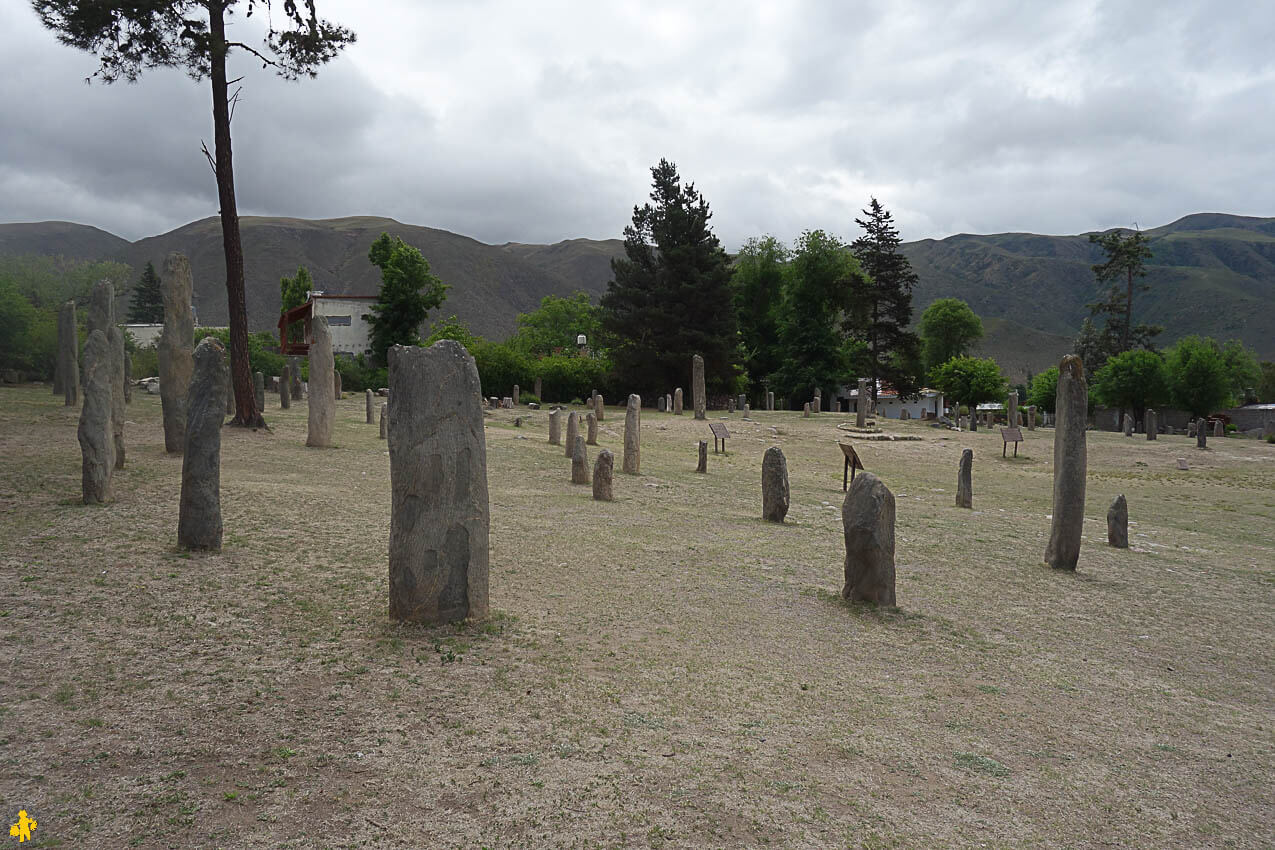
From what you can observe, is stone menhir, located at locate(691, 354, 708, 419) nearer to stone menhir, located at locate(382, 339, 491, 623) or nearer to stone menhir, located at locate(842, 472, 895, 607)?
stone menhir, located at locate(842, 472, 895, 607)

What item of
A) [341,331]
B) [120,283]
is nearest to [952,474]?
[341,331]

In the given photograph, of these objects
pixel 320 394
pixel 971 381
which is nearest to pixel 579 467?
pixel 320 394

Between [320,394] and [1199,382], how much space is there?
55.9m

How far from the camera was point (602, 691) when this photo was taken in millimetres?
6426

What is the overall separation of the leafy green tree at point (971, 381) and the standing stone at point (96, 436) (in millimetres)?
59713

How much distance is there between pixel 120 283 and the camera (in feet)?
221

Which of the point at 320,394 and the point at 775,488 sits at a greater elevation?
the point at 320,394

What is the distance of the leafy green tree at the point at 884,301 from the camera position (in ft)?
199

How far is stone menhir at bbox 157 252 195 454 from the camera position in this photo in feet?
52.9

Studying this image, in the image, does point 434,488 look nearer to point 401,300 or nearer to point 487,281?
point 401,300

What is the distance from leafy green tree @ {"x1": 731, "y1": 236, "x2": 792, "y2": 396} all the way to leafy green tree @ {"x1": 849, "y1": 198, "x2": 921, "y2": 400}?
20.2ft

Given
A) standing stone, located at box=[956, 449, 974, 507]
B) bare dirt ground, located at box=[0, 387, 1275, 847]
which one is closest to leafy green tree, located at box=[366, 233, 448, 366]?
standing stone, located at box=[956, 449, 974, 507]

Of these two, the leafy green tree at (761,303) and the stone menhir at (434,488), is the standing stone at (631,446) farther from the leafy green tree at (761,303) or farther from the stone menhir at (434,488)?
the leafy green tree at (761,303)

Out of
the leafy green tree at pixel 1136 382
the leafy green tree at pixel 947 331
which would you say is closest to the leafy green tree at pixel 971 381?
the leafy green tree at pixel 1136 382
